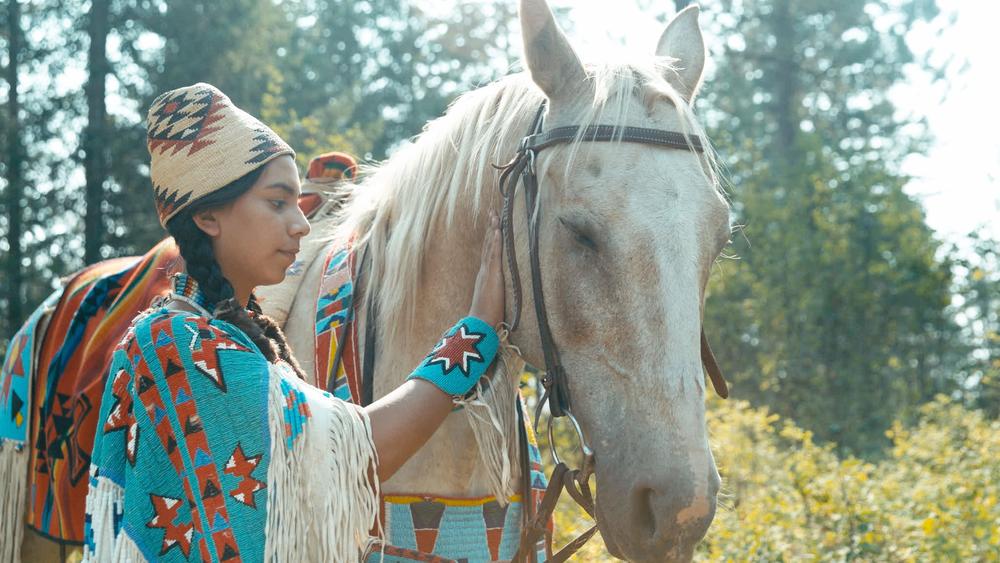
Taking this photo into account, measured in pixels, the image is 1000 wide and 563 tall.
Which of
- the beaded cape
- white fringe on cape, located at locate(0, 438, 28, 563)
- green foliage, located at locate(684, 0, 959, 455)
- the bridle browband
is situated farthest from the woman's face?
green foliage, located at locate(684, 0, 959, 455)

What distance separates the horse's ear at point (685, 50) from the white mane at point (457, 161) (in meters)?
0.08

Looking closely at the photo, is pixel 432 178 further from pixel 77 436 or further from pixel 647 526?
pixel 77 436

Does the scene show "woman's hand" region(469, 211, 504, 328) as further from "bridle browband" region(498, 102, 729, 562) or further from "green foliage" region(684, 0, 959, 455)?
"green foliage" region(684, 0, 959, 455)

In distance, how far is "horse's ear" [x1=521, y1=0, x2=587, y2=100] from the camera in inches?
79.9

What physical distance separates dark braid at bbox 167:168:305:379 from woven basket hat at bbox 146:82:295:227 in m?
0.02

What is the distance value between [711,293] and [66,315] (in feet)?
33.3

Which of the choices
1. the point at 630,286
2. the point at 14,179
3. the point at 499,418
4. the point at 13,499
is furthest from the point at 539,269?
the point at 14,179

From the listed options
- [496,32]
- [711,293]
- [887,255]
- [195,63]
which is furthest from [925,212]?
[195,63]

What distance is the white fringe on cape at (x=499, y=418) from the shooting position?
2066mm

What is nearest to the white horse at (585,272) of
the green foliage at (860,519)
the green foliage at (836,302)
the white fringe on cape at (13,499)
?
the white fringe on cape at (13,499)

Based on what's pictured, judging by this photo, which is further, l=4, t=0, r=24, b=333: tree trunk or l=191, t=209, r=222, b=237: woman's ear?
l=4, t=0, r=24, b=333: tree trunk

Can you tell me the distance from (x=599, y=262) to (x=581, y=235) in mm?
77

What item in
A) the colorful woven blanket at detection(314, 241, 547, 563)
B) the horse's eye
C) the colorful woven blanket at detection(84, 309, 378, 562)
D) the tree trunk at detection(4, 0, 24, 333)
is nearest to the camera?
the colorful woven blanket at detection(84, 309, 378, 562)

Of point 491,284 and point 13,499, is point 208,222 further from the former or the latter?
point 13,499
